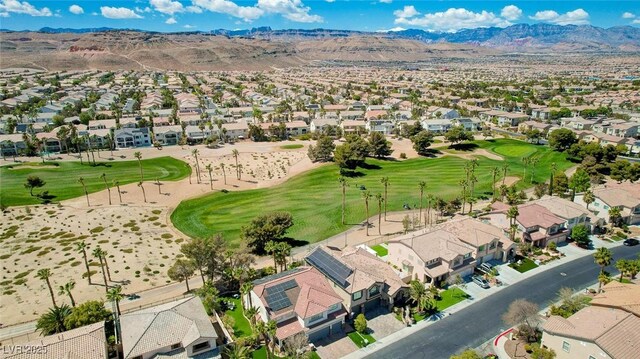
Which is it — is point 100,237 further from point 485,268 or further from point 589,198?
→ point 589,198

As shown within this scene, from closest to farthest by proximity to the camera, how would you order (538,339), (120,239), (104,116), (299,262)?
(538,339)
(299,262)
(120,239)
(104,116)

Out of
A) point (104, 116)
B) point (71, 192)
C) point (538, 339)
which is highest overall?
point (104, 116)

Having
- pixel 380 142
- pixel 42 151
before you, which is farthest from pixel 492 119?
Answer: pixel 42 151

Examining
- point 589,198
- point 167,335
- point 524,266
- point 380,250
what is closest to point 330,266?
point 380,250

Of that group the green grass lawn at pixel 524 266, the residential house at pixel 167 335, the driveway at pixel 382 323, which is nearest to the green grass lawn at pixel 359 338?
the driveway at pixel 382 323

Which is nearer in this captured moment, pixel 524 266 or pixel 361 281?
pixel 361 281

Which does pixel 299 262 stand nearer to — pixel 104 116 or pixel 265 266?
pixel 265 266

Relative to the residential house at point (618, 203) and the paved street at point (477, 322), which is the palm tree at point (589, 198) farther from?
the paved street at point (477, 322)
